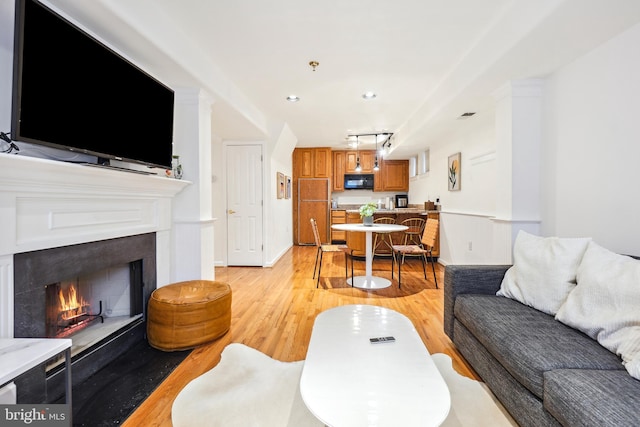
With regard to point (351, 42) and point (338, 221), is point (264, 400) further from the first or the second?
point (338, 221)

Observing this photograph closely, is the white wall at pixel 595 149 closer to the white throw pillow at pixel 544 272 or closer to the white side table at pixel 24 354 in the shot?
the white throw pillow at pixel 544 272

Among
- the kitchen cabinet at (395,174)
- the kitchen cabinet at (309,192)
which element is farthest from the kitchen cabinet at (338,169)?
the kitchen cabinet at (395,174)

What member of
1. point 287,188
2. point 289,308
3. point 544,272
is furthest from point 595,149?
point 287,188

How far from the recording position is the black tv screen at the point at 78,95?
51.8 inches

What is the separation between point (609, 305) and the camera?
53.1 inches

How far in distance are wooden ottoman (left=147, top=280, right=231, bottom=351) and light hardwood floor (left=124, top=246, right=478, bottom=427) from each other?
0.11 meters

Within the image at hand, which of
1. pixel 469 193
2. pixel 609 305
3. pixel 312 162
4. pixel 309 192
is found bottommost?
pixel 609 305

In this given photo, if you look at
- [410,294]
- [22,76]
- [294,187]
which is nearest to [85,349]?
[22,76]

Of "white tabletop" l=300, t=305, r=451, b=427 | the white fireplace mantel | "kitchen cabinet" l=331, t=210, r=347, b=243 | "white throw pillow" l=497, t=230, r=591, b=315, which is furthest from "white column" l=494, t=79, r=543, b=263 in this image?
"kitchen cabinet" l=331, t=210, r=347, b=243

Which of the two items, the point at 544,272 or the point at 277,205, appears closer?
the point at 544,272

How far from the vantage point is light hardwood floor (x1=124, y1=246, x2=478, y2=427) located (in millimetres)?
1844

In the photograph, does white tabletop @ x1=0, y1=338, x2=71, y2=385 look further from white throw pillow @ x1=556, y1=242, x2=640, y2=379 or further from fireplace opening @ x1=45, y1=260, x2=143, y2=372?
white throw pillow @ x1=556, y1=242, x2=640, y2=379

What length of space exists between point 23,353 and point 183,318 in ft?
3.64

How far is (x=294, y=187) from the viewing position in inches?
277
